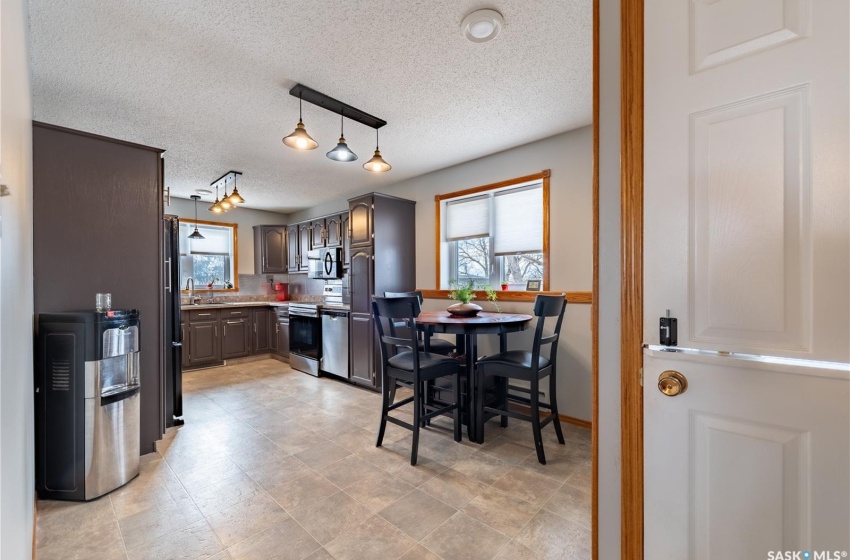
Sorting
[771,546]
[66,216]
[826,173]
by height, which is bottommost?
[771,546]

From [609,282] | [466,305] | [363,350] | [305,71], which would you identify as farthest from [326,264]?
[609,282]

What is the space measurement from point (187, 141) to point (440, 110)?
2.54 metres

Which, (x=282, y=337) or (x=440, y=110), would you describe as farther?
(x=282, y=337)

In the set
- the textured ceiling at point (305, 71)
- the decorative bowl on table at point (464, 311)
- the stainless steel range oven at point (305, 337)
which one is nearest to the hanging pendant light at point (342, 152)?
the textured ceiling at point (305, 71)

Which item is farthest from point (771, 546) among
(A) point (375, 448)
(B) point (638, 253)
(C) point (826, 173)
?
(A) point (375, 448)

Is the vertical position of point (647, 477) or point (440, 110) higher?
point (440, 110)

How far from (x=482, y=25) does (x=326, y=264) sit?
398 centimetres

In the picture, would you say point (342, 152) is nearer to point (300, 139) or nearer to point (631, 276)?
point (300, 139)

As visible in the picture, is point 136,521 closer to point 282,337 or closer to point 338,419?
point 338,419

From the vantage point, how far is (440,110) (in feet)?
8.98

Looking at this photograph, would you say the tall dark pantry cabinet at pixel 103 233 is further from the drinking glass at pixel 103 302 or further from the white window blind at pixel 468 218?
the white window blind at pixel 468 218

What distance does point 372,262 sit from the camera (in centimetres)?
409

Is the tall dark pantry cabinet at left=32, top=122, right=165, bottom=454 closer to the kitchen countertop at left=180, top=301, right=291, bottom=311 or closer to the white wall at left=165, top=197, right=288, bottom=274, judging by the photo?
the kitchen countertop at left=180, top=301, right=291, bottom=311

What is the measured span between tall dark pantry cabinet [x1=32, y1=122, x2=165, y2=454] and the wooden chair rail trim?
107 inches
